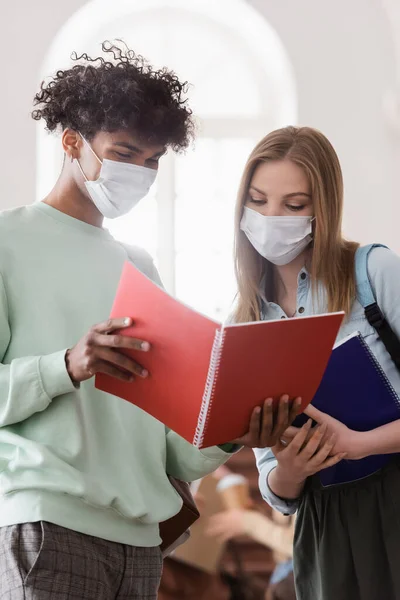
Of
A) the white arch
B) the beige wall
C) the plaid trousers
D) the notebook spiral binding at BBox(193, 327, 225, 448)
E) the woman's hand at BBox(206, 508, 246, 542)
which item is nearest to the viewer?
the notebook spiral binding at BBox(193, 327, 225, 448)

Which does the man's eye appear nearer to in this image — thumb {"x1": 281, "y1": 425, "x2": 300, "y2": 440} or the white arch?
thumb {"x1": 281, "y1": 425, "x2": 300, "y2": 440}

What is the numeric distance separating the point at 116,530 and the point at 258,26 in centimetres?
372

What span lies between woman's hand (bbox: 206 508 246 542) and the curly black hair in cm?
213

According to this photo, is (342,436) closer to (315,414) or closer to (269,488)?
(315,414)

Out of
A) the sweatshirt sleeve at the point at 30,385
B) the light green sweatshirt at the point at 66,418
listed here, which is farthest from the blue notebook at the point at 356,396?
the sweatshirt sleeve at the point at 30,385

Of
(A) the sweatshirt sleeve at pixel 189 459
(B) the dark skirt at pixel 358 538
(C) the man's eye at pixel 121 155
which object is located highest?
(C) the man's eye at pixel 121 155

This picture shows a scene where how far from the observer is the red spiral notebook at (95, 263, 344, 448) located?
4.28 ft

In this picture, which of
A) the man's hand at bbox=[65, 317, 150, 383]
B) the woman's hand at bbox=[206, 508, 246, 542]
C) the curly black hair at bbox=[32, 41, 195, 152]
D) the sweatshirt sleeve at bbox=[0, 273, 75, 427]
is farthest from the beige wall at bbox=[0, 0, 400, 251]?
the man's hand at bbox=[65, 317, 150, 383]

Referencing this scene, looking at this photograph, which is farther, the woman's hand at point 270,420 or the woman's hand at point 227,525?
the woman's hand at point 227,525

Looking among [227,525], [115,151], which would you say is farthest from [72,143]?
[227,525]

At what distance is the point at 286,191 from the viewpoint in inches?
72.2

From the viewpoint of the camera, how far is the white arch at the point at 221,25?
4.50 m

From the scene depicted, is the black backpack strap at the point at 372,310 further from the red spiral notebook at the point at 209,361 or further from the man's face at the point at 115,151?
the man's face at the point at 115,151

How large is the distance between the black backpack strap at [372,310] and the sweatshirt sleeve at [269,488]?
14.8 inches
